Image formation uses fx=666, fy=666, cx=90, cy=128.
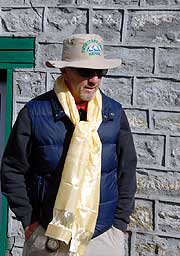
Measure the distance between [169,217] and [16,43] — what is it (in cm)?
159

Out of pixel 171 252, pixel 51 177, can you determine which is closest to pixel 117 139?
pixel 51 177

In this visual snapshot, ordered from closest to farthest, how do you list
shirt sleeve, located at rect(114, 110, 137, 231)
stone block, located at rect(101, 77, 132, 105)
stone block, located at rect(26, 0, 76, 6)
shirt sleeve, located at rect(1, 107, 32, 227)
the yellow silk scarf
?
1. the yellow silk scarf
2. shirt sleeve, located at rect(1, 107, 32, 227)
3. shirt sleeve, located at rect(114, 110, 137, 231)
4. stone block, located at rect(101, 77, 132, 105)
5. stone block, located at rect(26, 0, 76, 6)

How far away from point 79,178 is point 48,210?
0.75 feet

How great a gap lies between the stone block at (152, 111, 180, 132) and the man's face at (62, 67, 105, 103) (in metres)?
1.11

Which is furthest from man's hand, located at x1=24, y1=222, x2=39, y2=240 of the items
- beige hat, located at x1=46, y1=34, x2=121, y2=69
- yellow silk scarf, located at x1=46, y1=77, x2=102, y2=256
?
beige hat, located at x1=46, y1=34, x2=121, y2=69

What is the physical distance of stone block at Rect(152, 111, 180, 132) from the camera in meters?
4.29

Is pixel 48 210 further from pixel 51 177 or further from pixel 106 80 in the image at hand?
pixel 106 80

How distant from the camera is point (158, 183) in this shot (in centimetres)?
432

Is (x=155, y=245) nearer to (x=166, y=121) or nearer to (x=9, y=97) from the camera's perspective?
(x=166, y=121)

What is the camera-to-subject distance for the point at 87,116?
330 centimetres

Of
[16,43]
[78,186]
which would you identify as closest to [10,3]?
[16,43]

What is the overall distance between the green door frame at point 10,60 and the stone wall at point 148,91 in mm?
342

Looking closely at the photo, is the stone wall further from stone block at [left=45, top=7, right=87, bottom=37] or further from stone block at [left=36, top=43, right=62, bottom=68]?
stone block at [left=36, top=43, right=62, bottom=68]

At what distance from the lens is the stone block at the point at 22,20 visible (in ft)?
15.0
